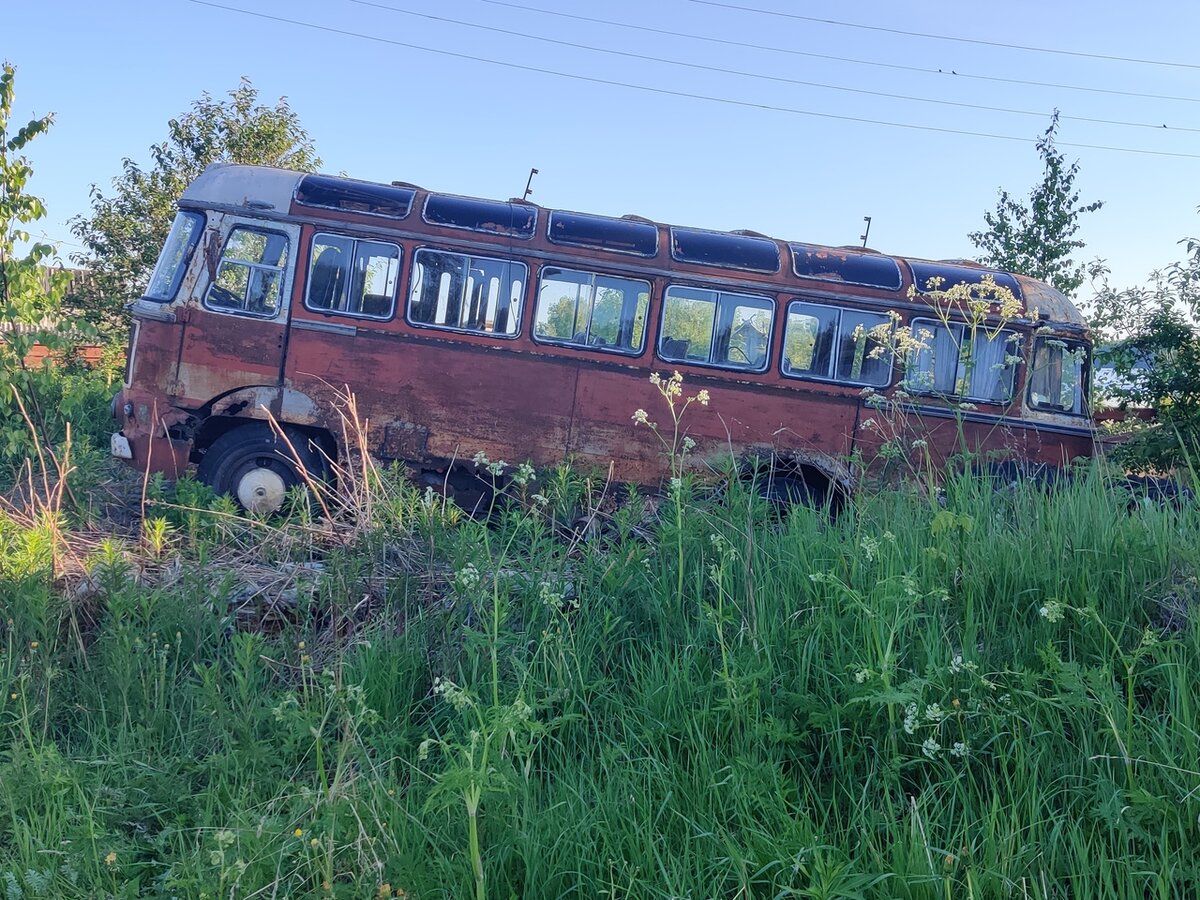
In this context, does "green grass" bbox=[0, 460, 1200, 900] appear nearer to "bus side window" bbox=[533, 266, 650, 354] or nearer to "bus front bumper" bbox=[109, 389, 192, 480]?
"bus front bumper" bbox=[109, 389, 192, 480]

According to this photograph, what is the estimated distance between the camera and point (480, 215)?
27.9ft

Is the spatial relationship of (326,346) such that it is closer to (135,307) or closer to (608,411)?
(135,307)

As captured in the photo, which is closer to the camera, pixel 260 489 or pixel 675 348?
pixel 260 489

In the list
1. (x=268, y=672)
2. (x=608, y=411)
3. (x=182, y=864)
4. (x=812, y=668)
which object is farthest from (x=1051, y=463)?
(x=182, y=864)

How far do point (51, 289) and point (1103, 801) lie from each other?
22.0 feet

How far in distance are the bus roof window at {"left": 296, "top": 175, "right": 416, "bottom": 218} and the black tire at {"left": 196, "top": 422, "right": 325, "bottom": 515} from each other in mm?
2128

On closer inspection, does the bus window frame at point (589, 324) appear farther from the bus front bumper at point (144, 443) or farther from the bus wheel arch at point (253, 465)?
the bus front bumper at point (144, 443)

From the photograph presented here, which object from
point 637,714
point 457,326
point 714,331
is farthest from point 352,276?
point 637,714

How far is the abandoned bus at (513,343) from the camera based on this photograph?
8.15m

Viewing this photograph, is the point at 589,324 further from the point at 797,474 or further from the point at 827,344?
the point at 797,474

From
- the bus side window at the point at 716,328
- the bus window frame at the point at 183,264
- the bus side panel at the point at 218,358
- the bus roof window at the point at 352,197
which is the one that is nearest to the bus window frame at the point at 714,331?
the bus side window at the point at 716,328

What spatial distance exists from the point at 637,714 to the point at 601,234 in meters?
5.87

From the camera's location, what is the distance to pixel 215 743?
12.4 ft

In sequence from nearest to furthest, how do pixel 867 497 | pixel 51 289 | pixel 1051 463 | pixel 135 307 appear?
pixel 867 497 < pixel 51 289 < pixel 135 307 < pixel 1051 463
